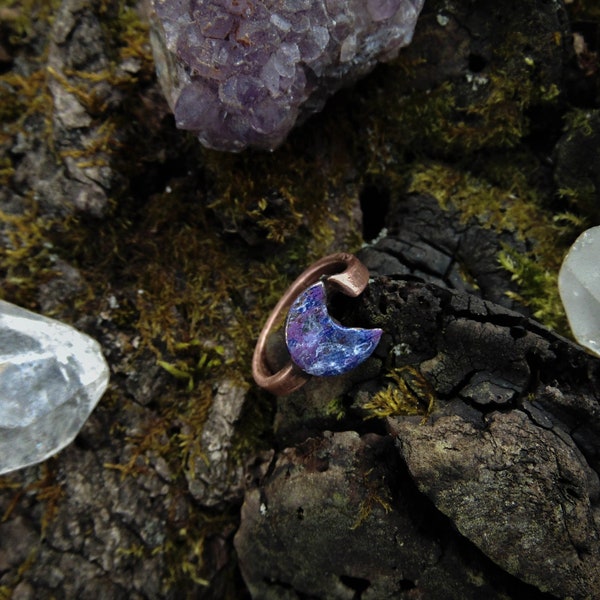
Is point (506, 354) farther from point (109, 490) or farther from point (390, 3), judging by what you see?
point (109, 490)

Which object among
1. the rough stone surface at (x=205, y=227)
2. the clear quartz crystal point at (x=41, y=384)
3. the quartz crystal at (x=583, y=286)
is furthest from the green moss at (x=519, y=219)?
the clear quartz crystal point at (x=41, y=384)

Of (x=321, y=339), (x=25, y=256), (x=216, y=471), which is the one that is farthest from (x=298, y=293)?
(x=25, y=256)

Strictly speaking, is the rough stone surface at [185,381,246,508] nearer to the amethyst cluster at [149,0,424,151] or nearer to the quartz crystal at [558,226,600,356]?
the amethyst cluster at [149,0,424,151]

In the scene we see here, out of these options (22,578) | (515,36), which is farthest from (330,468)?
(515,36)

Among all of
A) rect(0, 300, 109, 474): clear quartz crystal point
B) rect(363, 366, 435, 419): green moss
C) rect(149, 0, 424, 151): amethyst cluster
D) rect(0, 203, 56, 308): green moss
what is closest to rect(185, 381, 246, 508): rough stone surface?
rect(0, 300, 109, 474): clear quartz crystal point

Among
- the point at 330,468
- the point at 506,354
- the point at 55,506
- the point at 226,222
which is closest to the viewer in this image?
the point at 506,354

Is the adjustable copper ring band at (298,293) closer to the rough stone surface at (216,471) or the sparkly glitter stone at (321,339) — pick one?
the sparkly glitter stone at (321,339)

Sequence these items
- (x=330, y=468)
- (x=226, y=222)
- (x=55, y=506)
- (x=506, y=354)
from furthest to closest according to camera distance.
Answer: (x=226, y=222) < (x=55, y=506) < (x=330, y=468) < (x=506, y=354)
